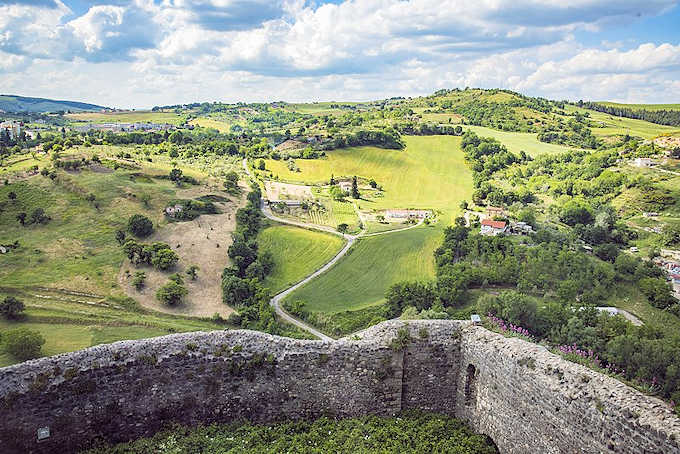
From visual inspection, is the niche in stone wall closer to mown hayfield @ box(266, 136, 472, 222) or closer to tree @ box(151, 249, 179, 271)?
tree @ box(151, 249, 179, 271)

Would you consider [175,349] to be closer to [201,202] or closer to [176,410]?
[176,410]

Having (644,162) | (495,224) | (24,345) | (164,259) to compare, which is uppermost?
(644,162)

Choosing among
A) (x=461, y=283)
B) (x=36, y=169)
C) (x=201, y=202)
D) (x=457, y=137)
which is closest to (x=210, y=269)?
(x=201, y=202)

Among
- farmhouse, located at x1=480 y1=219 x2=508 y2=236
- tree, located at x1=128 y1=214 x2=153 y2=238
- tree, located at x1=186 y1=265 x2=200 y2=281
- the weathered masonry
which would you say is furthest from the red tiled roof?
the weathered masonry

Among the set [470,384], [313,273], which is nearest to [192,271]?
[313,273]

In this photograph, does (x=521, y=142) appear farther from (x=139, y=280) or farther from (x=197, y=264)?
(x=139, y=280)

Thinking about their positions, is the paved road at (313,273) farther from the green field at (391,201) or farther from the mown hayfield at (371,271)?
the green field at (391,201)

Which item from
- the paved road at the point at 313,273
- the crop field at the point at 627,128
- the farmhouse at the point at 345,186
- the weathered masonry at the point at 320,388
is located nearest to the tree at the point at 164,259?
the paved road at the point at 313,273
